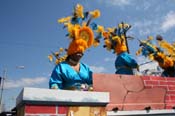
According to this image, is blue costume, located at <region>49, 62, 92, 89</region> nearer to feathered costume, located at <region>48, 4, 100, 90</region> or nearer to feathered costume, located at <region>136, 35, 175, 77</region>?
feathered costume, located at <region>48, 4, 100, 90</region>

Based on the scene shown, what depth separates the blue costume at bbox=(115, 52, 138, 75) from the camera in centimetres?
630

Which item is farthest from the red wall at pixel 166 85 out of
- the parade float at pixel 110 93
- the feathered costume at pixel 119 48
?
the feathered costume at pixel 119 48

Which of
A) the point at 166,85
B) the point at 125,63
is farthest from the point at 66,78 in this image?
the point at 125,63

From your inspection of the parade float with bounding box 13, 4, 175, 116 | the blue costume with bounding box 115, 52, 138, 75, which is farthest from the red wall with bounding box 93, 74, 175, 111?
the blue costume with bounding box 115, 52, 138, 75

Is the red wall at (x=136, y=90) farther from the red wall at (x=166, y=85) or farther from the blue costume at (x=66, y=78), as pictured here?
the blue costume at (x=66, y=78)

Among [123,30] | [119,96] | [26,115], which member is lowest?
[26,115]

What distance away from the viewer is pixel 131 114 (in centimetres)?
385

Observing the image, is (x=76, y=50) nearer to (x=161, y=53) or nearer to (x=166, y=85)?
(x=166, y=85)

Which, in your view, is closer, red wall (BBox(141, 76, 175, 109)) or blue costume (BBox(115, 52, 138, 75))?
red wall (BBox(141, 76, 175, 109))

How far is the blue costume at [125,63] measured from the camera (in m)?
6.30

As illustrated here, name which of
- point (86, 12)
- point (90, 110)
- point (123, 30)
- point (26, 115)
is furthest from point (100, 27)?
point (26, 115)

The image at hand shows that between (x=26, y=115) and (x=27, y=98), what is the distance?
0.52 ft

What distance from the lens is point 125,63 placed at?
6.36 m

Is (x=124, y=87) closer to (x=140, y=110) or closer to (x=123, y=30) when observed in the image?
(x=140, y=110)
